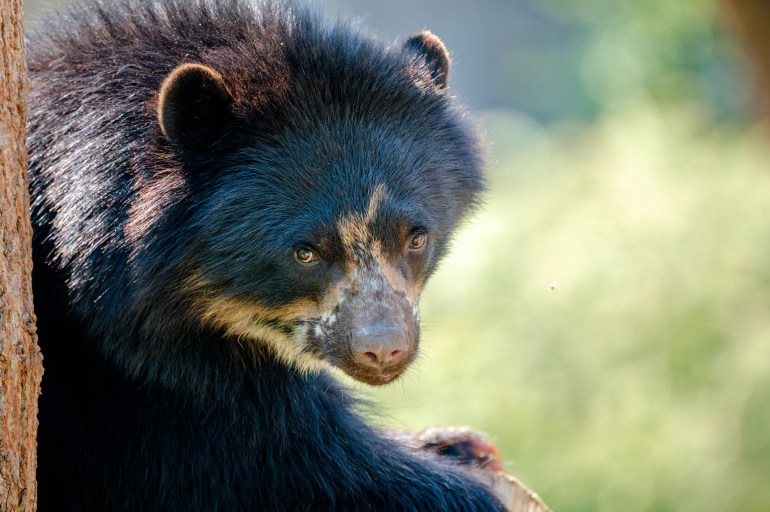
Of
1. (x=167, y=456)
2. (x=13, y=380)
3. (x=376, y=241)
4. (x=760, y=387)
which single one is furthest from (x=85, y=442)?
(x=760, y=387)

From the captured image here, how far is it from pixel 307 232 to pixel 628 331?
235 inches

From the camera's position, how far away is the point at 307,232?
4156 mm

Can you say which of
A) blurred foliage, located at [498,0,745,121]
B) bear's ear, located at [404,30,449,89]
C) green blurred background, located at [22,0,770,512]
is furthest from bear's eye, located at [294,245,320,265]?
blurred foliage, located at [498,0,745,121]

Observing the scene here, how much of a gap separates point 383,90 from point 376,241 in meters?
0.66

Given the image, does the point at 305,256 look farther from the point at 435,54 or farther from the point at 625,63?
the point at 625,63

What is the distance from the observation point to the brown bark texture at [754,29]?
9766 millimetres

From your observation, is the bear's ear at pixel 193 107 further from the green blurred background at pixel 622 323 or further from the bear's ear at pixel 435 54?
the green blurred background at pixel 622 323

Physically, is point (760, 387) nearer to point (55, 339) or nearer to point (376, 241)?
point (376, 241)

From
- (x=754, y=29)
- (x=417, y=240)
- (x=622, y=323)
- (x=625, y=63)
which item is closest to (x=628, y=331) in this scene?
(x=622, y=323)

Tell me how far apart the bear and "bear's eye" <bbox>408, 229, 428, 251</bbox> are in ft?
0.13

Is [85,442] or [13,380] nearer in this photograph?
[13,380]

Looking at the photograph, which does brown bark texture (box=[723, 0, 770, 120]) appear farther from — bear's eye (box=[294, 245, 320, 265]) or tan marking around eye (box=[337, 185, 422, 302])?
bear's eye (box=[294, 245, 320, 265])

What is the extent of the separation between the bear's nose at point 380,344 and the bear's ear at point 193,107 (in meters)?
0.96

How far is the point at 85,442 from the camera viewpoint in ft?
14.2
